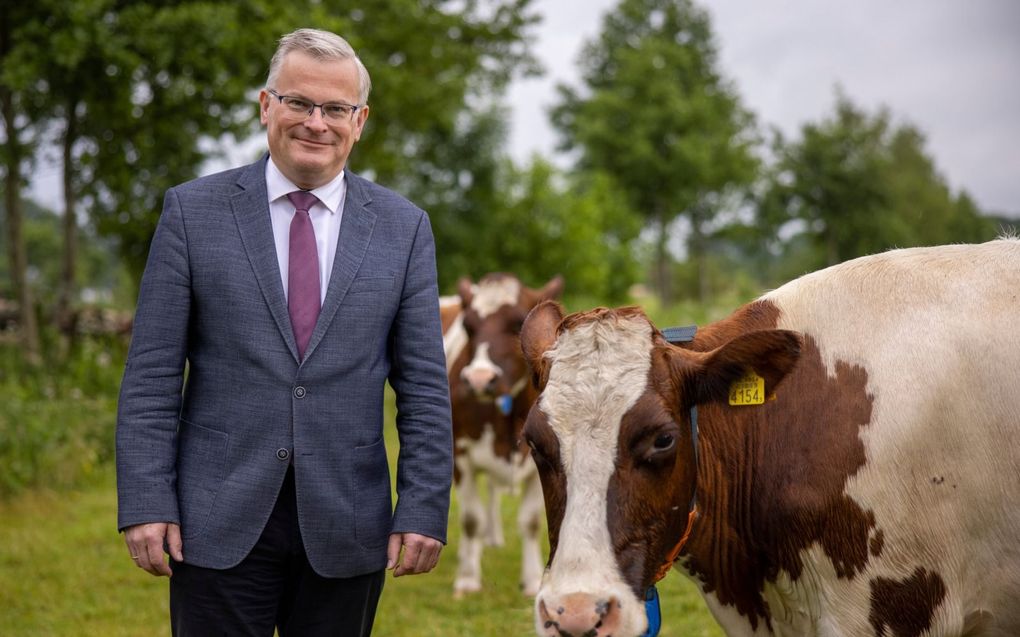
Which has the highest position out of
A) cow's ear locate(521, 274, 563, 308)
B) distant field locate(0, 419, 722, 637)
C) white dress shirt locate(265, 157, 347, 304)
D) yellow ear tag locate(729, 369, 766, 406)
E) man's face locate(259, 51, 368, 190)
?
man's face locate(259, 51, 368, 190)

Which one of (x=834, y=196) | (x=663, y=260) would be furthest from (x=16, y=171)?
(x=834, y=196)

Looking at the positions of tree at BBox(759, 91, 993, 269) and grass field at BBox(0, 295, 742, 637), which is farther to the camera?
tree at BBox(759, 91, 993, 269)

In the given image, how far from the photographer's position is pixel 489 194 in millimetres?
34531

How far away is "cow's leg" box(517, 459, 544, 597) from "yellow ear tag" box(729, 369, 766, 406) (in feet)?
14.9

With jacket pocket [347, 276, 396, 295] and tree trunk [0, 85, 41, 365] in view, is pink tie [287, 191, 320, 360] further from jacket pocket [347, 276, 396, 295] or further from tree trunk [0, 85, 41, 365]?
tree trunk [0, 85, 41, 365]


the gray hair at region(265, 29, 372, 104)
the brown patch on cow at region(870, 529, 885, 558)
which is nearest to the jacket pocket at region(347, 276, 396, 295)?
the gray hair at region(265, 29, 372, 104)

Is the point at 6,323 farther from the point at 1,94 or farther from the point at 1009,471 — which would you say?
the point at 1009,471

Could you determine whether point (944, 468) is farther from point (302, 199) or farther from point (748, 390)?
point (302, 199)

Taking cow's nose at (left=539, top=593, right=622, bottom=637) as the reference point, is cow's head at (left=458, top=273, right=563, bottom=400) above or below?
above

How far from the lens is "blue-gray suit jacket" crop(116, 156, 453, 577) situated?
3020 millimetres

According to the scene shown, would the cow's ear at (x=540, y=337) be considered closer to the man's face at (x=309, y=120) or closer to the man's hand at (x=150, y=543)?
the man's face at (x=309, y=120)

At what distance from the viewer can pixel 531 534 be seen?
7984 millimetres

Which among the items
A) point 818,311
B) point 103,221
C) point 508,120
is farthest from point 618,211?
point 818,311

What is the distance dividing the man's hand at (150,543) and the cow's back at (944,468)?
2211mm
